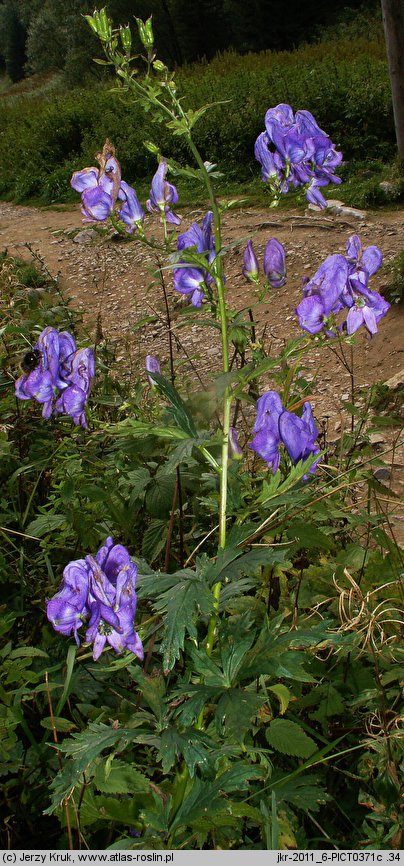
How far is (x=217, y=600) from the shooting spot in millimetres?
1298

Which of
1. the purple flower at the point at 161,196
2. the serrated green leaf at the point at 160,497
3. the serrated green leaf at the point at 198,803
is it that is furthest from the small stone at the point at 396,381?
the serrated green leaf at the point at 198,803

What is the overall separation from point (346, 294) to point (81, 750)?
998 millimetres

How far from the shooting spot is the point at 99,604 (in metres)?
1.25

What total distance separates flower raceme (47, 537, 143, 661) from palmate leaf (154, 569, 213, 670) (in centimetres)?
6

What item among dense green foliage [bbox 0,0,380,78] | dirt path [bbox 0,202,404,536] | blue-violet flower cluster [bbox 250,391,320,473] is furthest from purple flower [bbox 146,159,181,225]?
dense green foliage [bbox 0,0,380,78]

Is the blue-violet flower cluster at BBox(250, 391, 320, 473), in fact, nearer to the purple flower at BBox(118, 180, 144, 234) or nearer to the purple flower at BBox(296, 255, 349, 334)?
the purple flower at BBox(296, 255, 349, 334)

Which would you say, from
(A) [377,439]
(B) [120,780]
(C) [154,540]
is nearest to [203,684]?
(B) [120,780]

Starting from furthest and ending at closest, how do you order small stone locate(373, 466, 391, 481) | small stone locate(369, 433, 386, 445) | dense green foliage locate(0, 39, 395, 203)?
dense green foliage locate(0, 39, 395, 203)
small stone locate(369, 433, 386, 445)
small stone locate(373, 466, 391, 481)

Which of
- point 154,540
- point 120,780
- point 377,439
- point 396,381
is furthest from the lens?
point 396,381

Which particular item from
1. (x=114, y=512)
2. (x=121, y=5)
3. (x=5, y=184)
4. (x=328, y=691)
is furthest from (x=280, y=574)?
(x=121, y=5)

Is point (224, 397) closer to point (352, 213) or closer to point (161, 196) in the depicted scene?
point (161, 196)

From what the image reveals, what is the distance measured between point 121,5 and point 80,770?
97.7 ft

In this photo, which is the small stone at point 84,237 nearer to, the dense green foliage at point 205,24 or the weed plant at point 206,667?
the weed plant at point 206,667

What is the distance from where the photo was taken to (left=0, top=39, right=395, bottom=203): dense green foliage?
9391mm
